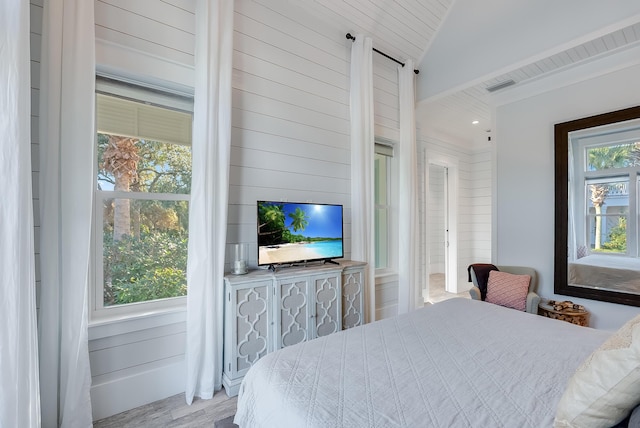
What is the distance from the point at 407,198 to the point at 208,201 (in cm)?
234

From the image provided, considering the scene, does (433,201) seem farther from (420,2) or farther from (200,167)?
(200,167)

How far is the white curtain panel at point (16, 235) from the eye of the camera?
130 cm

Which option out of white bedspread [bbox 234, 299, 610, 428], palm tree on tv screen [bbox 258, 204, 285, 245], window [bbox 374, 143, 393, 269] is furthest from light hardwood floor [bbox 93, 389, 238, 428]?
window [bbox 374, 143, 393, 269]

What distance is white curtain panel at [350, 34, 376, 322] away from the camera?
301 cm

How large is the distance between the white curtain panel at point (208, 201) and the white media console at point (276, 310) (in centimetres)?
11

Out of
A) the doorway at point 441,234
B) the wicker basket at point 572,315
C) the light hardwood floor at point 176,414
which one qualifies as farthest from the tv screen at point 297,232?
the doorway at point 441,234

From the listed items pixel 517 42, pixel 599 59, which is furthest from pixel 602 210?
pixel 517 42

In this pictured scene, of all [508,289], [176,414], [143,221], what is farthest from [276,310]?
[508,289]

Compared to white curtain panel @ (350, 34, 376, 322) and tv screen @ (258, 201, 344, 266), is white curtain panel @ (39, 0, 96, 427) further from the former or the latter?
white curtain panel @ (350, 34, 376, 322)

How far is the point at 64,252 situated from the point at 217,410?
1360 mm

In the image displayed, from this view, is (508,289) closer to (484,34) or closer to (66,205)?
(484,34)

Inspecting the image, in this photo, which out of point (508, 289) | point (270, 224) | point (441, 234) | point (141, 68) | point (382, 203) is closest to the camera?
point (141, 68)

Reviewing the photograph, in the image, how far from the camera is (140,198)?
2.03 m

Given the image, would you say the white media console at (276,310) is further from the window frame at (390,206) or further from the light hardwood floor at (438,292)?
the light hardwood floor at (438,292)
